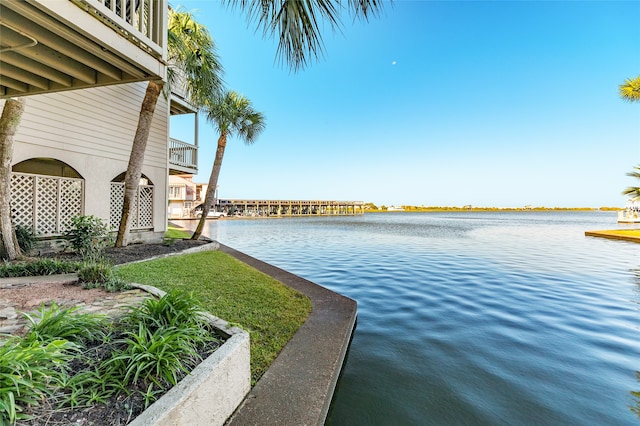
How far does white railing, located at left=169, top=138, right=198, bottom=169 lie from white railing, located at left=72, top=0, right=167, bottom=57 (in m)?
10.0

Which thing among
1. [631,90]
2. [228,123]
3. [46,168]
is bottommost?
[46,168]

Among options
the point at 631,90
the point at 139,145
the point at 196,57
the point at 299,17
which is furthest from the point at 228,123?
the point at 631,90

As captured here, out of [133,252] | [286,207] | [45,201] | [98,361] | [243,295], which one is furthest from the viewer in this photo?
[286,207]

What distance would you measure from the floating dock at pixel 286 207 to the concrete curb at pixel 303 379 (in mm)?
42173

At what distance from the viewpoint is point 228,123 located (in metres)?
11.2

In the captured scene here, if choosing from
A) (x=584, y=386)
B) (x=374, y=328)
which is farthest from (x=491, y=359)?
(x=374, y=328)

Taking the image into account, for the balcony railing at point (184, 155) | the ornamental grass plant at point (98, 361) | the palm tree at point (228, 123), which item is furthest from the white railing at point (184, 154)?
the ornamental grass plant at point (98, 361)

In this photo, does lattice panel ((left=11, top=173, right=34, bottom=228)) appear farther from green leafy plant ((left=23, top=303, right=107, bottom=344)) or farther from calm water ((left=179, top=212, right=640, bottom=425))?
calm water ((left=179, top=212, right=640, bottom=425))

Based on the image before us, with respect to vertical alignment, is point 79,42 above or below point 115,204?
above

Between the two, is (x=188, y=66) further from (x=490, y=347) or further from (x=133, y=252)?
(x=490, y=347)

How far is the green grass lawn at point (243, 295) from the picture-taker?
3197mm

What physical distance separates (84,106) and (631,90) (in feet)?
77.0

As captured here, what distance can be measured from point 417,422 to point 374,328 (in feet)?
6.19

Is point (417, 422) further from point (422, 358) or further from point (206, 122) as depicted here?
point (206, 122)
